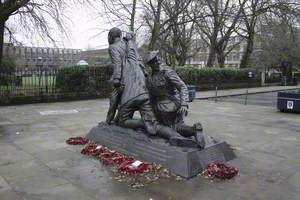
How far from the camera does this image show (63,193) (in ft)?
13.8

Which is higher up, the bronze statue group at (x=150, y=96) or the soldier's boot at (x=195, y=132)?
the bronze statue group at (x=150, y=96)

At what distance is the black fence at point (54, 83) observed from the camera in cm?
1481

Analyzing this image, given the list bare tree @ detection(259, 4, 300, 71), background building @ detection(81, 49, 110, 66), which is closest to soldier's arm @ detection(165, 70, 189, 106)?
bare tree @ detection(259, 4, 300, 71)

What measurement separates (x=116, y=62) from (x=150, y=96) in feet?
3.30

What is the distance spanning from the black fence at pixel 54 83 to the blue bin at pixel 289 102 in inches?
361

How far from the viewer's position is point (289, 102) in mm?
12680

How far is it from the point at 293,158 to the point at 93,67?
1324 cm

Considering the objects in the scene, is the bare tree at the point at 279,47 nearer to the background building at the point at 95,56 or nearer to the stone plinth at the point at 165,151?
the background building at the point at 95,56

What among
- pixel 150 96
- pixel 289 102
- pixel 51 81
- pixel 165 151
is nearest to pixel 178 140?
pixel 165 151

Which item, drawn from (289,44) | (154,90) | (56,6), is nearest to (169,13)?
(56,6)

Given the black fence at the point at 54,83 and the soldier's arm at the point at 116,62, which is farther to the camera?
the black fence at the point at 54,83

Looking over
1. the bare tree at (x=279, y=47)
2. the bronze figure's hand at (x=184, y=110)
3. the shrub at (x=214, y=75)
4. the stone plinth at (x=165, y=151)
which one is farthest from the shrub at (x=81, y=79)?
the bare tree at (x=279, y=47)

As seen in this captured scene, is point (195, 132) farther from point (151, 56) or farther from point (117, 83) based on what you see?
point (117, 83)

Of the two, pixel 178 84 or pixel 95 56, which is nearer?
pixel 178 84
